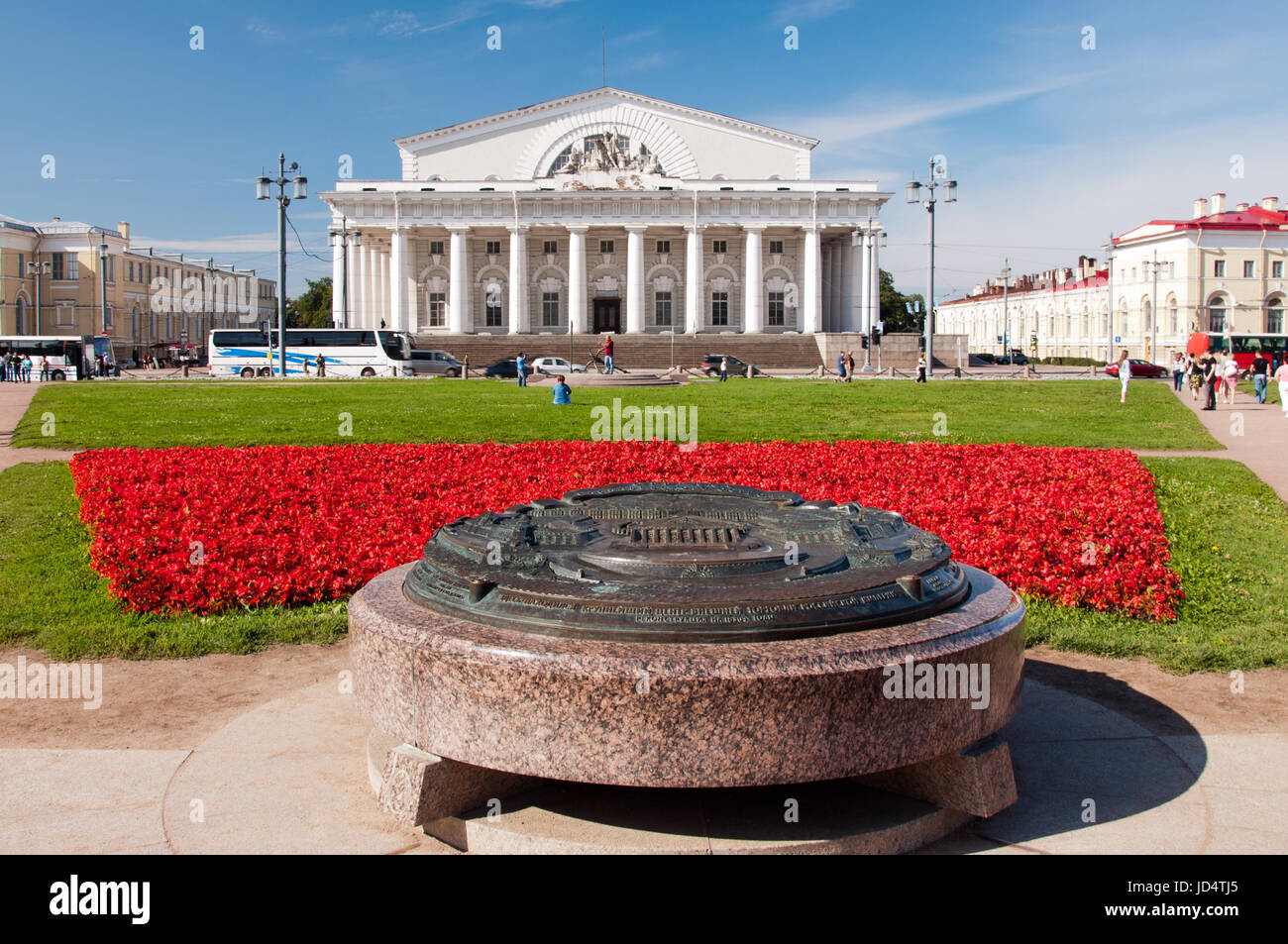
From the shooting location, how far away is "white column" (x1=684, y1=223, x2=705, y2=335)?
63.0 meters

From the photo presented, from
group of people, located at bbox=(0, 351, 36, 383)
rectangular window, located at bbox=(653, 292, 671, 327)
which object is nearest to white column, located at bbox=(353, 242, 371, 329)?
rectangular window, located at bbox=(653, 292, 671, 327)

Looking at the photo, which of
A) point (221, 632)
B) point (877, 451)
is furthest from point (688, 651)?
point (877, 451)

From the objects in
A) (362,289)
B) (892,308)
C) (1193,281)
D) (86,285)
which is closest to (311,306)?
(86,285)

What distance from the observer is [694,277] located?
2512 inches

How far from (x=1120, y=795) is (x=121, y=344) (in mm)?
88042

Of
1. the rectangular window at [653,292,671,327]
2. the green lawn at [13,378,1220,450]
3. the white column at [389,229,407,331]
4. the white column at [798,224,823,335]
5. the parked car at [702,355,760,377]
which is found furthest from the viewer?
the rectangular window at [653,292,671,327]

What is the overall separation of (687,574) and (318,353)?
47.8 metres

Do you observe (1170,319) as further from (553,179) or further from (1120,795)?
(1120,795)

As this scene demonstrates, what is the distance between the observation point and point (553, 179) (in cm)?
6581

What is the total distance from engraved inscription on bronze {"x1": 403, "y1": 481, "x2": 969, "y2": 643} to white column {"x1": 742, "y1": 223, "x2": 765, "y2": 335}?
2363 inches

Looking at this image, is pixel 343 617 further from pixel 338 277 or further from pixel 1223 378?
pixel 338 277

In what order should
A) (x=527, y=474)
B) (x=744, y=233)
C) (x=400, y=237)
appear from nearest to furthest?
(x=527, y=474), (x=400, y=237), (x=744, y=233)

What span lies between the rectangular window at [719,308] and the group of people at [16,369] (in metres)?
39.6

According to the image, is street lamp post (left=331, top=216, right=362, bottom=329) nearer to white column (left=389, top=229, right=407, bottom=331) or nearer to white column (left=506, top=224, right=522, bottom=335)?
white column (left=389, top=229, right=407, bottom=331)
